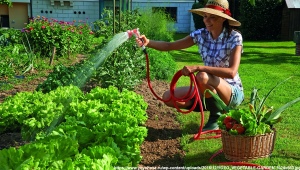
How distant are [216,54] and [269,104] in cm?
207

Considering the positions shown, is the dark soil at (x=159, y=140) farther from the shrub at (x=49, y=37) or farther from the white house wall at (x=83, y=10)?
the white house wall at (x=83, y=10)

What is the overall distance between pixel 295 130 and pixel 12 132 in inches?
118

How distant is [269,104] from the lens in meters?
6.41

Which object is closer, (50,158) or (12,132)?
(50,158)

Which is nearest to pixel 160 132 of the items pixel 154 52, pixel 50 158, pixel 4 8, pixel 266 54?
pixel 50 158

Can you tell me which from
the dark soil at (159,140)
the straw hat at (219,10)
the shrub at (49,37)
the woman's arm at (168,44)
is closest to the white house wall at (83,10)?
the shrub at (49,37)

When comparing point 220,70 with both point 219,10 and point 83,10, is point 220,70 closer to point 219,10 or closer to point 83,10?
point 219,10

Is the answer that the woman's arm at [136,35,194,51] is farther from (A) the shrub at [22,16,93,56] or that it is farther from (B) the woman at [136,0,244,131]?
(A) the shrub at [22,16,93,56]

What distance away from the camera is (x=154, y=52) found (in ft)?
32.7

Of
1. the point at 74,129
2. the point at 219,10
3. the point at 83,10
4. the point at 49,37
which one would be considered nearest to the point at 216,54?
the point at 219,10

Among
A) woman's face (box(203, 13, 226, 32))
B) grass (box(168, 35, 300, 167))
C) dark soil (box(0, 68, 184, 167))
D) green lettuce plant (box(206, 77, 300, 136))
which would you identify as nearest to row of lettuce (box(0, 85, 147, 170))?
dark soil (box(0, 68, 184, 167))

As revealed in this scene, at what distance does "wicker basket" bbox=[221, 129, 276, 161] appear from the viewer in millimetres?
3791

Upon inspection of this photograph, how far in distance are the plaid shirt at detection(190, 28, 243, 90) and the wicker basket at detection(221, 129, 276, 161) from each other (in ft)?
3.26

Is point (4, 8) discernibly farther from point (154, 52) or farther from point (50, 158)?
point (50, 158)
